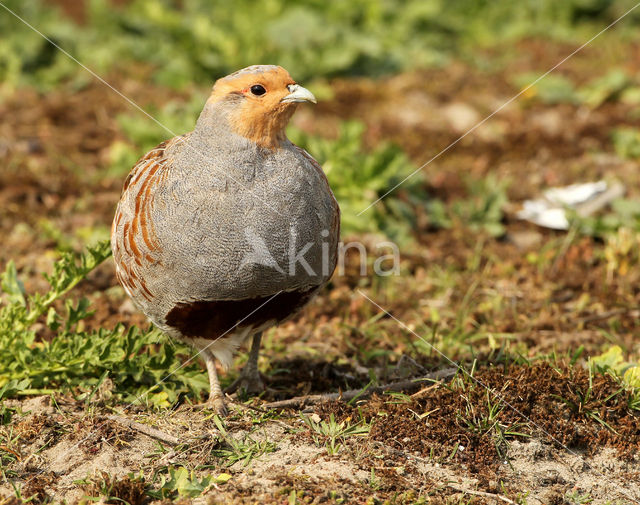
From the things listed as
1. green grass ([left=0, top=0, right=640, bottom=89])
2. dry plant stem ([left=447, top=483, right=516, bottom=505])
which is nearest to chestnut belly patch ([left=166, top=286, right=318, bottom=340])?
dry plant stem ([left=447, top=483, right=516, bottom=505])

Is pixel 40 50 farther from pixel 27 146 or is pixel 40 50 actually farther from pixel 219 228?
pixel 219 228

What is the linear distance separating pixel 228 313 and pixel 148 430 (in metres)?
0.69

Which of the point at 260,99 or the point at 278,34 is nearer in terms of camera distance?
the point at 260,99

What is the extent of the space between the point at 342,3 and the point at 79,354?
23.5ft

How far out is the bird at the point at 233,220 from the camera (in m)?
3.70

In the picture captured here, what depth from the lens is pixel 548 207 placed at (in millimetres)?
6820

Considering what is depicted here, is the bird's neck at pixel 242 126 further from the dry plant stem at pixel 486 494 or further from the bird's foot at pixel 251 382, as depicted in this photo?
the dry plant stem at pixel 486 494

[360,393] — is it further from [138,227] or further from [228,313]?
[138,227]

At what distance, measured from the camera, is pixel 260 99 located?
379 centimetres

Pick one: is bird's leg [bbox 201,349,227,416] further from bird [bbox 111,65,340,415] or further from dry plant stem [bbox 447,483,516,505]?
dry plant stem [bbox 447,483,516,505]

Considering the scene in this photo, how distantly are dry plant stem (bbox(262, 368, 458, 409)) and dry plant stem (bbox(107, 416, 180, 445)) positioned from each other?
552mm

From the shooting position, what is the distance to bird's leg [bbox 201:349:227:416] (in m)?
4.07

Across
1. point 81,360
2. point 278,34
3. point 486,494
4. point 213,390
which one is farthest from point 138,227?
point 278,34

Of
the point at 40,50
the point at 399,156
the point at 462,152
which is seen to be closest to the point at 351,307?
the point at 399,156
